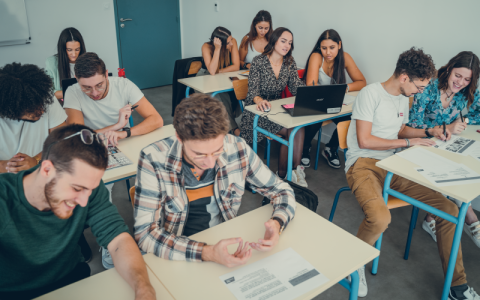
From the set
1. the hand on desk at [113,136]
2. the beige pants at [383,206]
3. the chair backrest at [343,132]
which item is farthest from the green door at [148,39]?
the beige pants at [383,206]

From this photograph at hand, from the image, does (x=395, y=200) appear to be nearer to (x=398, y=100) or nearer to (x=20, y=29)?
(x=398, y=100)

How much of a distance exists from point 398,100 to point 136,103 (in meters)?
1.72

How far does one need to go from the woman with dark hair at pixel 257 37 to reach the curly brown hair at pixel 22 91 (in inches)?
109

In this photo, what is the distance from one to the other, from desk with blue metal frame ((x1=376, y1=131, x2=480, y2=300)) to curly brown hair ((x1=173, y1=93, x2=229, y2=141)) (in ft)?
3.37

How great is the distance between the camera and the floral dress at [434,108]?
2.43 meters

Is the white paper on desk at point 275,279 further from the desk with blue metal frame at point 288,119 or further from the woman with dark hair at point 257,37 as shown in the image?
the woman with dark hair at point 257,37

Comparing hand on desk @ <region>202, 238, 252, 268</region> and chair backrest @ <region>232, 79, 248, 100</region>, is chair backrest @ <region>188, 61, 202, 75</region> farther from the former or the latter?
hand on desk @ <region>202, 238, 252, 268</region>

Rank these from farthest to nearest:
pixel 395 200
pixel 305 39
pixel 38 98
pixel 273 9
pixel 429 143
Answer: pixel 273 9 < pixel 305 39 < pixel 429 143 < pixel 395 200 < pixel 38 98

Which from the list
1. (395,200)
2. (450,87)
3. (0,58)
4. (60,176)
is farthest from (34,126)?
(0,58)

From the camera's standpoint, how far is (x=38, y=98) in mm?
1552

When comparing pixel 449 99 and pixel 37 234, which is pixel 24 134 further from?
pixel 449 99

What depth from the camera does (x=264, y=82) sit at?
3115 millimetres

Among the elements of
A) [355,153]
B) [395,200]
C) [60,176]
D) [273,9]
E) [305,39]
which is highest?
[273,9]

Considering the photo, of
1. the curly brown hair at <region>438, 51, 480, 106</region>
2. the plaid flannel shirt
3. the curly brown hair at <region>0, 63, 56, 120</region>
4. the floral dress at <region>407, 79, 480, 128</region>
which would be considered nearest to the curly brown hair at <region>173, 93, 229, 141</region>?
the plaid flannel shirt
